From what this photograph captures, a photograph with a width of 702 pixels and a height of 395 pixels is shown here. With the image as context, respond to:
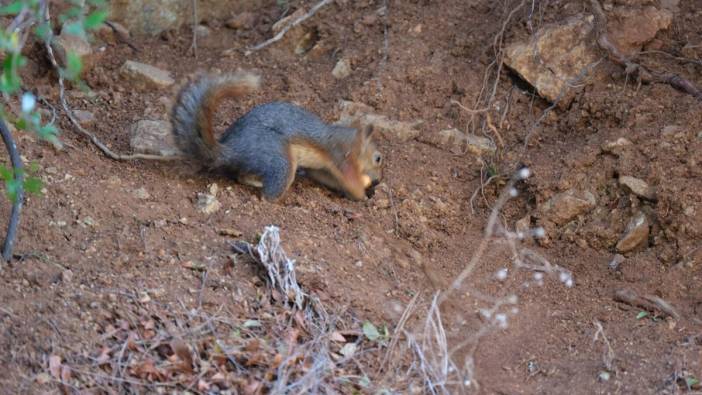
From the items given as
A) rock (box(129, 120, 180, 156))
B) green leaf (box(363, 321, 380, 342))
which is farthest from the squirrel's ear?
green leaf (box(363, 321, 380, 342))

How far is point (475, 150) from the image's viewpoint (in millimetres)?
6164

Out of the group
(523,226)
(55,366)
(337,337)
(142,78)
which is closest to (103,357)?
(55,366)

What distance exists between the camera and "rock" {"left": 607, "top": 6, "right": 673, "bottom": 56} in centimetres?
609

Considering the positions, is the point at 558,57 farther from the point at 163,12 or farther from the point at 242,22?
the point at 163,12

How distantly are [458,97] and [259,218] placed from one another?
2.00 m

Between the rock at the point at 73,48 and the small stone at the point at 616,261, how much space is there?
3.97 meters

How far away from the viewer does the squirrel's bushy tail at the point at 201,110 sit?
533 cm

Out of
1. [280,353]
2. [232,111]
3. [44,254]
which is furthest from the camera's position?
[232,111]

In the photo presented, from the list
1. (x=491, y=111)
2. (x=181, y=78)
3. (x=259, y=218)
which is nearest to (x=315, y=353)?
(x=259, y=218)

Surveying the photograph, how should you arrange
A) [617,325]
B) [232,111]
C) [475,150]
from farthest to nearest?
[232,111], [475,150], [617,325]

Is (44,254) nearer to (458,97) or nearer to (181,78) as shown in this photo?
(181,78)

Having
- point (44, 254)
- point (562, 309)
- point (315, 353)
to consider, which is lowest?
point (562, 309)

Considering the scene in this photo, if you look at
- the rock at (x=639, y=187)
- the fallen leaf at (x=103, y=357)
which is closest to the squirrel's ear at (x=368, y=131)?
the rock at (x=639, y=187)

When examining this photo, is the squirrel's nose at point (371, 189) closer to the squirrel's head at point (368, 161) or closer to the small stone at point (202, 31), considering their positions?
the squirrel's head at point (368, 161)
